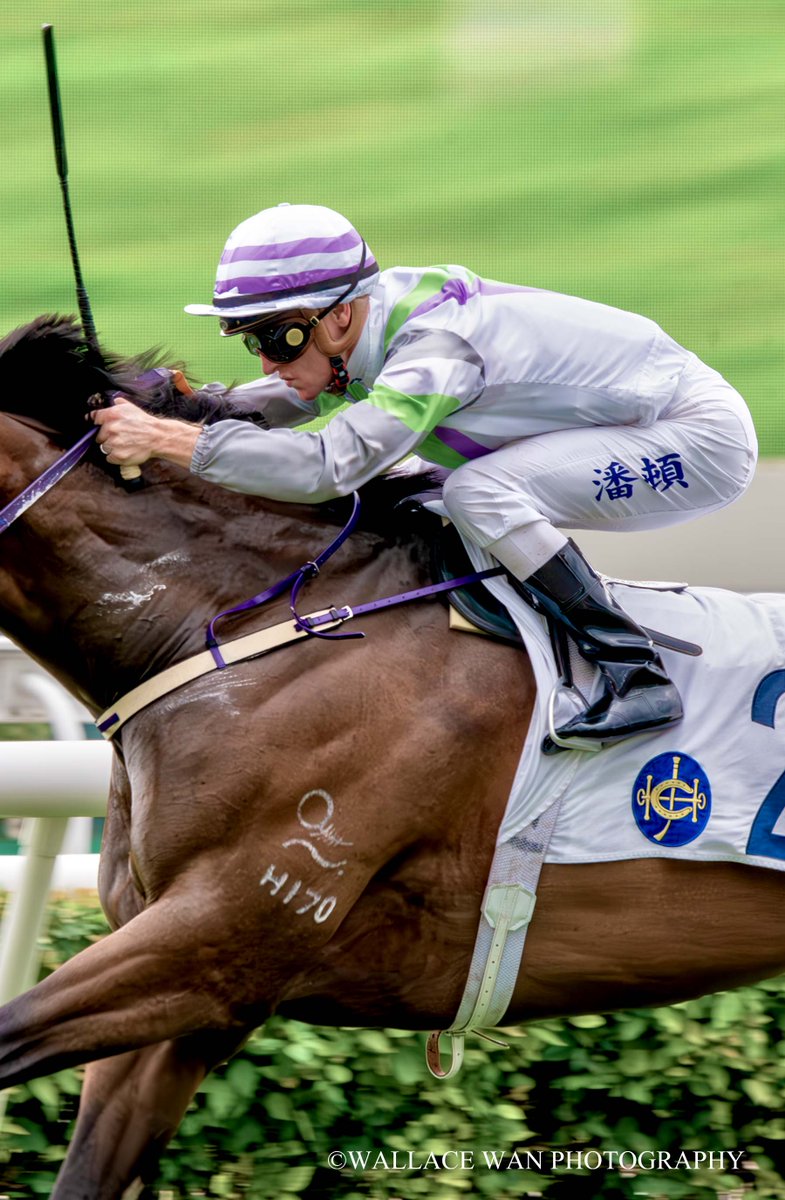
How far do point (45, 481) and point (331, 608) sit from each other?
543 millimetres

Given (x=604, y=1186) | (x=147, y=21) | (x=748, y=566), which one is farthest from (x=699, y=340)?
(x=604, y=1186)

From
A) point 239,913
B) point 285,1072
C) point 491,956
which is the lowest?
point 285,1072

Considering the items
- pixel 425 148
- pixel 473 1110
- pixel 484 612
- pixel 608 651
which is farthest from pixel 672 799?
A: pixel 425 148

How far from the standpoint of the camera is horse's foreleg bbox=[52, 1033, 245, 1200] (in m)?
2.87

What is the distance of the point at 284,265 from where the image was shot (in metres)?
2.75

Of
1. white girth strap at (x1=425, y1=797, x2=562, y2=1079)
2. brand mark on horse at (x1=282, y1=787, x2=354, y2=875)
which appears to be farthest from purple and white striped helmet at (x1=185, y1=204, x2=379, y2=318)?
white girth strap at (x1=425, y1=797, x2=562, y2=1079)

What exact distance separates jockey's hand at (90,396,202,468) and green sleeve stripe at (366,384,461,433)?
314 millimetres

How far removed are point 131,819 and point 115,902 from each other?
0.19 m

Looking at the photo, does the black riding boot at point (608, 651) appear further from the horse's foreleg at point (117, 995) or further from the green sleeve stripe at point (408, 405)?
the horse's foreleg at point (117, 995)

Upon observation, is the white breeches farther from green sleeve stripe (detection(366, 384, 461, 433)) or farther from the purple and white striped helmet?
the purple and white striped helmet

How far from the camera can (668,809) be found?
2824 millimetres

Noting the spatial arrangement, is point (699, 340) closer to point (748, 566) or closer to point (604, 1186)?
point (748, 566)

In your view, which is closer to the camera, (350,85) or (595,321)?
(595,321)

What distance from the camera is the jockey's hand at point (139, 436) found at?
2.72 meters
